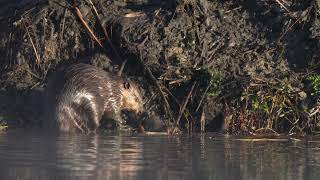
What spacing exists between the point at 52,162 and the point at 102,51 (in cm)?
365

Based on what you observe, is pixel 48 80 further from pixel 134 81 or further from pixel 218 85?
pixel 218 85

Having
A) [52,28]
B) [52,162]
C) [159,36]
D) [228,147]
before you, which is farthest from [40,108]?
[52,162]

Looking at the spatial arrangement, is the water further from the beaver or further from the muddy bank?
the muddy bank

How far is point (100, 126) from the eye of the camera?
807cm

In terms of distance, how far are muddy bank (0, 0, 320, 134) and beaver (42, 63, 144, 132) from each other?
197mm

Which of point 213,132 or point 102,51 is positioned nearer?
point 213,132

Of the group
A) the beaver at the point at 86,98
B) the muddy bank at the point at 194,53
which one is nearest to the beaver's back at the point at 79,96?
the beaver at the point at 86,98

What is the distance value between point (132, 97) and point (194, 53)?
83 centimetres

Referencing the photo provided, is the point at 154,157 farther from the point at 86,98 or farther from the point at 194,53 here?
the point at 194,53

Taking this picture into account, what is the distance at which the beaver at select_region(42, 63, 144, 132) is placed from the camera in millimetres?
7855

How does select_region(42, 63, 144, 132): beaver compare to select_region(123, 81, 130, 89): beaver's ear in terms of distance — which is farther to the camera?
select_region(123, 81, 130, 89): beaver's ear

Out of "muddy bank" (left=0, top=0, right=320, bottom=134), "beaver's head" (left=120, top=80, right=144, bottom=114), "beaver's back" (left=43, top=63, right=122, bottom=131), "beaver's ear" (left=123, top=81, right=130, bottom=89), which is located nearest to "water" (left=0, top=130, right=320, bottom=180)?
"beaver's back" (left=43, top=63, right=122, bottom=131)

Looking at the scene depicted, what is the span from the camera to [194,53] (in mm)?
8125

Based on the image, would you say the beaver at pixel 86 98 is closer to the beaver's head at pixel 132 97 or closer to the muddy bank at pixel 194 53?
the beaver's head at pixel 132 97
